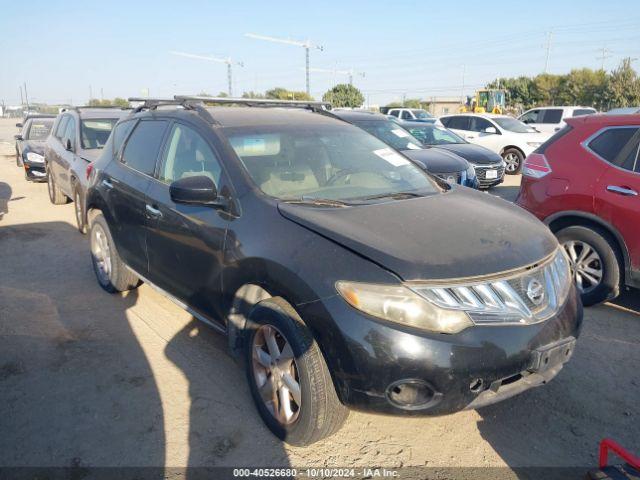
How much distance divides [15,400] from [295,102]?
3.17 meters

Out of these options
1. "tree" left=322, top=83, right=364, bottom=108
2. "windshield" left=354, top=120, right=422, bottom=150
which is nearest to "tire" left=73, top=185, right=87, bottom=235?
"windshield" left=354, top=120, right=422, bottom=150

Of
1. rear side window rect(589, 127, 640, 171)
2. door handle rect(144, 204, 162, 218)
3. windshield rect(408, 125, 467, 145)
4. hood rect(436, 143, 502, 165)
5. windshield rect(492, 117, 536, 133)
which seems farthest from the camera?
windshield rect(492, 117, 536, 133)

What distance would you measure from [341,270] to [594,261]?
10.2 feet

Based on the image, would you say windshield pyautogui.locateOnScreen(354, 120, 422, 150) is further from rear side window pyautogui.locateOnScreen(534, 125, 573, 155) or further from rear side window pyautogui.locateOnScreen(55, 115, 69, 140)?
rear side window pyautogui.locateOnScreen(55, 115, 69, 140)

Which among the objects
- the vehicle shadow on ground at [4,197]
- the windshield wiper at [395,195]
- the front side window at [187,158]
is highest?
the front side window at [187,158]

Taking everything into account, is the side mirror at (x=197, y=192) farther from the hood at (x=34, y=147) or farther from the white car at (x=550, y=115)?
the white car at (x=550, y=115)

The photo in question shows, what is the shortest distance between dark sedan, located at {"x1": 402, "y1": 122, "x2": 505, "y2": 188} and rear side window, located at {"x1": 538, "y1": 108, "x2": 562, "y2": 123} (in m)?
8.63

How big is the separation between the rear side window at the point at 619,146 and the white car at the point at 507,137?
914cm

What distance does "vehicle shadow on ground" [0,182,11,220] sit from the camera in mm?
8761

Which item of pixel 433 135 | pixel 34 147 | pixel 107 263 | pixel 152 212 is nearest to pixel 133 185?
pixel 152 212

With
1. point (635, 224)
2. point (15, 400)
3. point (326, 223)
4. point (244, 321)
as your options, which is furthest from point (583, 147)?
point (15, 400)

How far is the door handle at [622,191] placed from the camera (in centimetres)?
411

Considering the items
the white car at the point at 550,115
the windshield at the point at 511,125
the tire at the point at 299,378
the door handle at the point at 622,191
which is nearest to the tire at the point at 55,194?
the tire at the point at 299,378

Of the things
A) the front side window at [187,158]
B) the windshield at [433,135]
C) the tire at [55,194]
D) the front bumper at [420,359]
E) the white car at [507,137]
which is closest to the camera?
the front bumper at [420,359]
